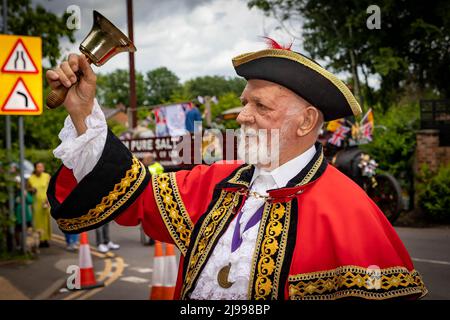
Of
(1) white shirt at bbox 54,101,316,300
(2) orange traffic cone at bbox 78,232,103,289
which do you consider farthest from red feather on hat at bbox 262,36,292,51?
(2) orange traffic cone at bbox 78,232,103,289

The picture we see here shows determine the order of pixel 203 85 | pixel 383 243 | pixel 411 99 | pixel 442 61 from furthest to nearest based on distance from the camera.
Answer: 1. pixel 203 85
2. pixel 411 99
3. pixel 442 61
4. pixel 383 243

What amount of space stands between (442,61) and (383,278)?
1315cm

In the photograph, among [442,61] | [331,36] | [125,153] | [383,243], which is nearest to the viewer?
[383,243]

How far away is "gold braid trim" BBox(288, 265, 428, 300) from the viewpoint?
1876mm

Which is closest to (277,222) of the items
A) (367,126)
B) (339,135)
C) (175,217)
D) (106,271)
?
(175,217)

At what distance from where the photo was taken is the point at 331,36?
14.6 meters

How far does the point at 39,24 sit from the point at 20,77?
16.6 ft

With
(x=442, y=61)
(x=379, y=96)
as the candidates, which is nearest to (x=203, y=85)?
(x=379, y=96)

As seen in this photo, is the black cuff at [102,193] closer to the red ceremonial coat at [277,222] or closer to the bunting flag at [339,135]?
the red ceremonial coat at [277,222]

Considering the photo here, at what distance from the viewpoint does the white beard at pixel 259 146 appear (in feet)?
7.11

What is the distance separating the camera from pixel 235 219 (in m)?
2.26

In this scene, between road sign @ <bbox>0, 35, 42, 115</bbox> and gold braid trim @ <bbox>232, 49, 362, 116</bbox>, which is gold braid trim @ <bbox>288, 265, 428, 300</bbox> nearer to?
gold braid trim @ <bbox>232, 49, 362, 116</bbox>

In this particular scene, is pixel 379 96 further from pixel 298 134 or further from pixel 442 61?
pixel 298 134
